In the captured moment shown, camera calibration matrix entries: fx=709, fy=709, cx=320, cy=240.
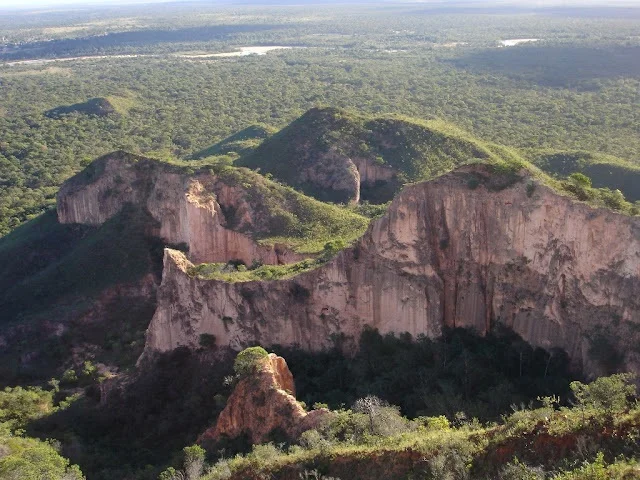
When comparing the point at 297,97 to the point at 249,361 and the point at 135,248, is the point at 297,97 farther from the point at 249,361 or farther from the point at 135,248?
the point at 249,361

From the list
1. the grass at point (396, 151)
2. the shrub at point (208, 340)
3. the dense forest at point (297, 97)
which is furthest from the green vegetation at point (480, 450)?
the dense forest at point (297, 97)

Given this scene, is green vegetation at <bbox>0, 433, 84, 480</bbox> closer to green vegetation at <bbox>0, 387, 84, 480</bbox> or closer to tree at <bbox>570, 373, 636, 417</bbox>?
green vegetation at <bbox>0, 387, 84, 480</bbox>

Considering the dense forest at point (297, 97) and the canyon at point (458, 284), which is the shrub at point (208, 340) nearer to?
the canyon at point (458, 284)

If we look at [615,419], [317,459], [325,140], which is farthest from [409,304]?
[325,140]

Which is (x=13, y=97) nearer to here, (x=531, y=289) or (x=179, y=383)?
(x=179, y=383)

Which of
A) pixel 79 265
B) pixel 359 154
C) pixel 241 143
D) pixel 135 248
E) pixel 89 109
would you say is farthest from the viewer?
pixel 89 109

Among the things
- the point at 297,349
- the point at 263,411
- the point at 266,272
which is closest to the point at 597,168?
the point at 266,272
